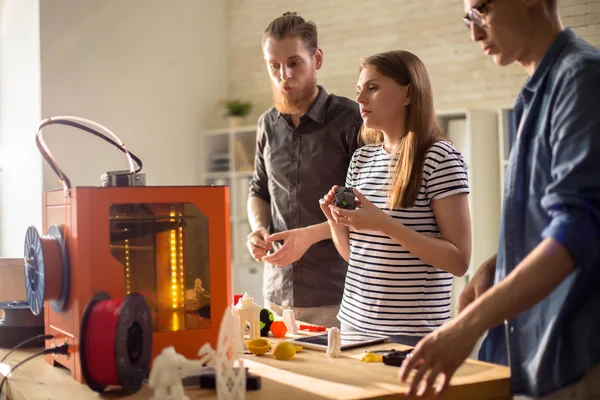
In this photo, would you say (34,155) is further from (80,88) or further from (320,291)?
(320,291)

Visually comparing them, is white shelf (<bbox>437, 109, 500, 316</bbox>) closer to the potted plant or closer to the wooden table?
the potted plant

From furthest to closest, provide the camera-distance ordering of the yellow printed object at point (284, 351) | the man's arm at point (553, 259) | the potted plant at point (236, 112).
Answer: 1. the potted plant at point (236, 112)
2. the yellow printed object at point (284, 351)
3. the man's arm at point (553, 259)

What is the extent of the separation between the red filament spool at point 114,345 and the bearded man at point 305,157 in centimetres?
127

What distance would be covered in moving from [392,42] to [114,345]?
13.0ft

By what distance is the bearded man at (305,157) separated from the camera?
2.73 meters

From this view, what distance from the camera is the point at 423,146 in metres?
2.04

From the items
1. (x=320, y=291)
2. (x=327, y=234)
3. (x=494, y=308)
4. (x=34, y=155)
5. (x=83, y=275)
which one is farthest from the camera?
(x=34, y=155)

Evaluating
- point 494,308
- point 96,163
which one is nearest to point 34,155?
point 96,163

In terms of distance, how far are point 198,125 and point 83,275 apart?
13.8 feet

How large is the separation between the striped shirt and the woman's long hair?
0.03m

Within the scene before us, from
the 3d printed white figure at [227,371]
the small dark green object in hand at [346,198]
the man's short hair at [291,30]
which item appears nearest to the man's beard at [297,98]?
the man's short hair at [291,30]

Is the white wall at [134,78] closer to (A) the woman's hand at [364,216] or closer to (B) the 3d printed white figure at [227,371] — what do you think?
(A) the woman's hand at [364,216]

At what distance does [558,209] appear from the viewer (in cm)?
118

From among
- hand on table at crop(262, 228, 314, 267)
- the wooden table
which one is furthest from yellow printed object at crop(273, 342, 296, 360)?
hand on table at crop(262, 228, 314, 267)
